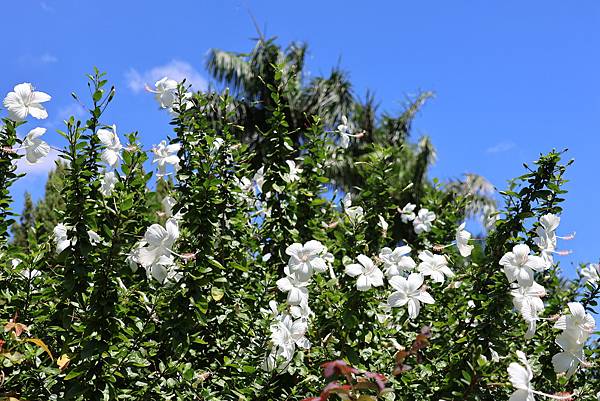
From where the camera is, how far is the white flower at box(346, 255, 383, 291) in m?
2.74

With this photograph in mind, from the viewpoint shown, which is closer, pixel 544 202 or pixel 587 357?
pixel 544 202

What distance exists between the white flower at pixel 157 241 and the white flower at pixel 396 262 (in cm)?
92

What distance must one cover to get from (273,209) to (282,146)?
342 mm

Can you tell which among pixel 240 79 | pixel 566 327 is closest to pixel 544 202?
pixel 566 327

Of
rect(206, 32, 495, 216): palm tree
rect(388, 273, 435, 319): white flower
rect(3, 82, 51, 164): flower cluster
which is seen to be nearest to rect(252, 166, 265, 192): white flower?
rect(3, 82, 51, 164): flower cluster

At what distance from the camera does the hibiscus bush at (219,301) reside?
8.56 ft

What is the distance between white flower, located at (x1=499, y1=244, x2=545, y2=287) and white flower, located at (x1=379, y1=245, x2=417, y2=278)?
503 mm

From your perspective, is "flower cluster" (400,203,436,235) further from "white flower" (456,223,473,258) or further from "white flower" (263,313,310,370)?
"white flower" (263,313,310,370)

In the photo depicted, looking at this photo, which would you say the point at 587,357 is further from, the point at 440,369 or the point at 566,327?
the point at 440,369

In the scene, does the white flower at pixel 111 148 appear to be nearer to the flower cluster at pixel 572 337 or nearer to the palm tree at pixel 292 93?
the flower cluster at pixel 572 337

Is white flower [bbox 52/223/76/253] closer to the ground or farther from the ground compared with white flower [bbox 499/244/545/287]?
farther from the ground

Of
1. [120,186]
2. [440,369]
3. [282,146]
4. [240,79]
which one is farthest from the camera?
[240,79]

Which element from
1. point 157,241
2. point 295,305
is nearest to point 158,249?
point 157,241

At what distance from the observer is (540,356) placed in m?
3.17
